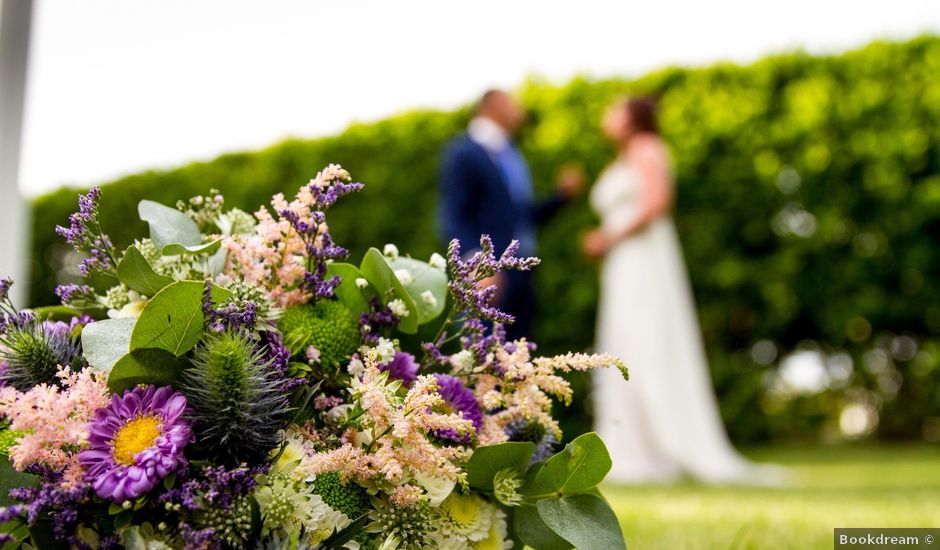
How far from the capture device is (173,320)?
0.97 meters

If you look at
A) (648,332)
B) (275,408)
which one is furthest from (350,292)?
(648,332)

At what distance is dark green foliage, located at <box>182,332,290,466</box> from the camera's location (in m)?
0.95

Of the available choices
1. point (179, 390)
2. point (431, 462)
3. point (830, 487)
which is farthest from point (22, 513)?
point (830, 487)

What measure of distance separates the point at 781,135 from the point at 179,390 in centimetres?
692

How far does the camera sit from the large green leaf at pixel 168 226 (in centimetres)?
119

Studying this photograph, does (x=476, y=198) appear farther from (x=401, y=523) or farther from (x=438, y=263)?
(x=401, y=523)

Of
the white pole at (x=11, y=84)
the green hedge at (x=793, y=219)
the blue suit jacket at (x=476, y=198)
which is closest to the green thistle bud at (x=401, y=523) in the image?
the white pole at (x=11, y=84)

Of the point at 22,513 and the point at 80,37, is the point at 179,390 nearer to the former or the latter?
the point at 22,513

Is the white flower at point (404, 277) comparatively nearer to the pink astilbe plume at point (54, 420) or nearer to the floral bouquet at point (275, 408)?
the floral bouquet at point (275, 408)

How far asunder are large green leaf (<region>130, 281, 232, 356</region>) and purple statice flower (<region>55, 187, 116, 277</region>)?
0.62ft

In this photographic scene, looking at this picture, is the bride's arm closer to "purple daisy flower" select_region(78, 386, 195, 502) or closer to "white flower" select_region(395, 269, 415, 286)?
"white flower" select_region(395, 269, 415, 286)

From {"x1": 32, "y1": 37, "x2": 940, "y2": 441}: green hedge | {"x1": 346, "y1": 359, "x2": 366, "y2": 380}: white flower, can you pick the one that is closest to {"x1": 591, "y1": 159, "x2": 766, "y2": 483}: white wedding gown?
{"x1": 32, "y1": 37, "x2": 940, "y2": 441}: green hedge

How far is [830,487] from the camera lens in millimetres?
4965

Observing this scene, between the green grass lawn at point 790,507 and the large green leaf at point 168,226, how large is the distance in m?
1.48
